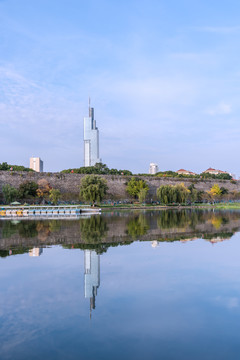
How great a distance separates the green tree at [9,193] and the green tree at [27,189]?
82 centimetres

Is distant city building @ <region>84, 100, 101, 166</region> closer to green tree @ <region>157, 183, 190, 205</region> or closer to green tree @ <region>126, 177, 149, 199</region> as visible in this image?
green tree @ <region>126, 177, 149, 199</region>

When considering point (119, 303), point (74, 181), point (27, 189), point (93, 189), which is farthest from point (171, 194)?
point (119, 303)

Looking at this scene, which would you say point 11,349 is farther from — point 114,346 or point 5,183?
point 5,183

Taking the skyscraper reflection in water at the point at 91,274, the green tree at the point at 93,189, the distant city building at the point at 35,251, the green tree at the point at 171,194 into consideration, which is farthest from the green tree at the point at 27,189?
the skyscraper reflection in water at the point at 91,274

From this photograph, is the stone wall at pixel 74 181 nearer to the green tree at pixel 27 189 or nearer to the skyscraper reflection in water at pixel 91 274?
the green tree at pixel 27 189

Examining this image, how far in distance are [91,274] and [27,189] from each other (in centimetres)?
3823

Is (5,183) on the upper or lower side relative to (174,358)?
upper

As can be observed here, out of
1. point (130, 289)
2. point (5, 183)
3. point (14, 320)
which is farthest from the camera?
point (5, 183)

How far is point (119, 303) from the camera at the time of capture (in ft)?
18.2

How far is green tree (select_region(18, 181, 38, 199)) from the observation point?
1720 inches

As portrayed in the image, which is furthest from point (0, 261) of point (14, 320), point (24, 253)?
point (14, 320)

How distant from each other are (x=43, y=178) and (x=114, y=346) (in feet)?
150

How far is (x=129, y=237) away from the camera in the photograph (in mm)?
13391

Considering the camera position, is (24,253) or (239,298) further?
(24,253)
